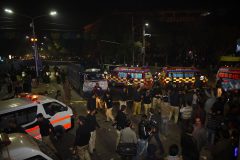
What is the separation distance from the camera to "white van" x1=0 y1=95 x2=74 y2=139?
997cm

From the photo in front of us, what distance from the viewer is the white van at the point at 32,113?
997cm

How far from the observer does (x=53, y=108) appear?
11.8m

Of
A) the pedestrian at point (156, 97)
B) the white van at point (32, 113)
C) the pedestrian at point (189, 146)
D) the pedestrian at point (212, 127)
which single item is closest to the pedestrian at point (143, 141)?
the pedestrian at point (189, 146)

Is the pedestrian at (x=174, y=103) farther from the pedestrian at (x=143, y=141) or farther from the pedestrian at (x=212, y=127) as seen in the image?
the pedestrian at (x=143, y=141)

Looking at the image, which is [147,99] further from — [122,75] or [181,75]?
[122,75]

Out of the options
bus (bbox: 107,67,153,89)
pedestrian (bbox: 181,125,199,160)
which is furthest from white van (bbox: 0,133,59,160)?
bus (bbox: 107,67,153,89)

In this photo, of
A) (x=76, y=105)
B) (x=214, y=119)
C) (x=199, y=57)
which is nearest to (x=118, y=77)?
(x=76, y=105)

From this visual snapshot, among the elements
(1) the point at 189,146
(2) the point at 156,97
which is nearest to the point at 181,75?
(2) the point at 156,97

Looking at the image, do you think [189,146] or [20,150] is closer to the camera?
[20,150]

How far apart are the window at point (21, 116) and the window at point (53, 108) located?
26.9 inches

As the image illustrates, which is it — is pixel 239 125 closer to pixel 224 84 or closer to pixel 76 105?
pixel 224 84

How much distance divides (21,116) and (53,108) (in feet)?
5.70

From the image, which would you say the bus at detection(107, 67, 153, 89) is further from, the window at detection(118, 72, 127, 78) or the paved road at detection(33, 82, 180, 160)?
the paved road at detection(33, 82, 180, 160)

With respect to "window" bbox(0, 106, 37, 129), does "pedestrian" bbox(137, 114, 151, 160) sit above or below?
below
